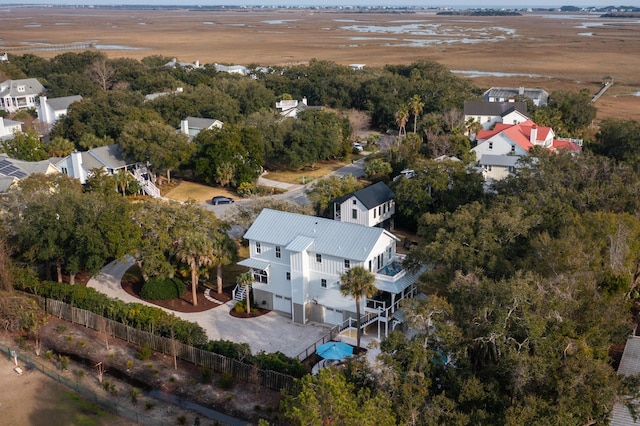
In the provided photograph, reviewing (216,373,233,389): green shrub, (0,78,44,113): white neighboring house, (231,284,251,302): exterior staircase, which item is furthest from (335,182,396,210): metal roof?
(0,78,44,113): white neighboring house

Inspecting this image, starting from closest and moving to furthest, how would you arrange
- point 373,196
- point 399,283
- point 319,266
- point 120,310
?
1. point 399,283
2. point 120,310
3. point 319,266
4. point 373,196

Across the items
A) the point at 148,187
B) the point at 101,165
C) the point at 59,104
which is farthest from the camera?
the point at 59,104

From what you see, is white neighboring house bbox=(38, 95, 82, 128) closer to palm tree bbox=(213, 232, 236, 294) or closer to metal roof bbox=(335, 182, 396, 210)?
metal roof bbox=(335, 182, 396, 210)

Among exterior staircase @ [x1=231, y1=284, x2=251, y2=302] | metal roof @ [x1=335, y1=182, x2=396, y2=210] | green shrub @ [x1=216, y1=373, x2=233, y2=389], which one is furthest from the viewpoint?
metal roof @ [x1=335, y1=182, x2=396, y2=210]

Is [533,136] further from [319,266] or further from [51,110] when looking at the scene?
[51,110]

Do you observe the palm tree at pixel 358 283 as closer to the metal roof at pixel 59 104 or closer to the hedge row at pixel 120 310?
the hedge row at pixel 120 310

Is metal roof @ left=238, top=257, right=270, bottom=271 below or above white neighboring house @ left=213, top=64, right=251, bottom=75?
below

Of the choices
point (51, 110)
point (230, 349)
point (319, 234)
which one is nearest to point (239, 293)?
point (319, 234)

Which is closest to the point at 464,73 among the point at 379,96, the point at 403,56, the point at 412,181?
the point at 403,56
